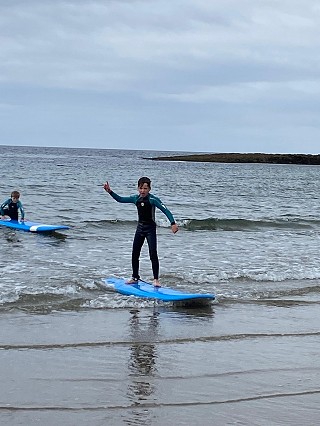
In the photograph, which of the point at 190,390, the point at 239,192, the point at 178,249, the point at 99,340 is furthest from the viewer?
the point at 239,192

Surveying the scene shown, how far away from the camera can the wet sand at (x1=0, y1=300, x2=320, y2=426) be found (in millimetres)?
5551

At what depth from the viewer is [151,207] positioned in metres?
11.3

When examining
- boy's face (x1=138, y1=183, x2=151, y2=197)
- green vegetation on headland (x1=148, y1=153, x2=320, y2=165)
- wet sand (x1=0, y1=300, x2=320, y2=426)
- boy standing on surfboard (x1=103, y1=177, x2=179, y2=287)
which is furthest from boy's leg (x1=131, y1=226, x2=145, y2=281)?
green vegetation on headland (x1=148, y1=153, x2=320, y2=165)

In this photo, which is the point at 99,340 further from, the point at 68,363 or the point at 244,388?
the point at 244,388

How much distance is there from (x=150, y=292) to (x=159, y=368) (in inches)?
158

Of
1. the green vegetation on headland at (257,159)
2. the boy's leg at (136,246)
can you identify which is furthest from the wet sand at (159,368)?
the green vegetation on headland at (257,159)

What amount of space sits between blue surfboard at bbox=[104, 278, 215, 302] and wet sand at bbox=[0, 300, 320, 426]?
0.39 m

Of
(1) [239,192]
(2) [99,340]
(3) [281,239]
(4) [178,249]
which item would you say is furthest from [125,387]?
(1) [239,192]

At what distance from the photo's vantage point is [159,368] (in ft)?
22.5

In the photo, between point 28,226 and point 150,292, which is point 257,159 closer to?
point 28,226

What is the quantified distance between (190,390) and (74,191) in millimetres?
33861

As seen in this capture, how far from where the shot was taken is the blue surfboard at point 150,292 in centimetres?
1027

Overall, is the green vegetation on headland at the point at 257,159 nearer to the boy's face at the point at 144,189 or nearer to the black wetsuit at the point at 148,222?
the black wetsuit at the point at 148,222

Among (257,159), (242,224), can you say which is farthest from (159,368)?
(257,159)
